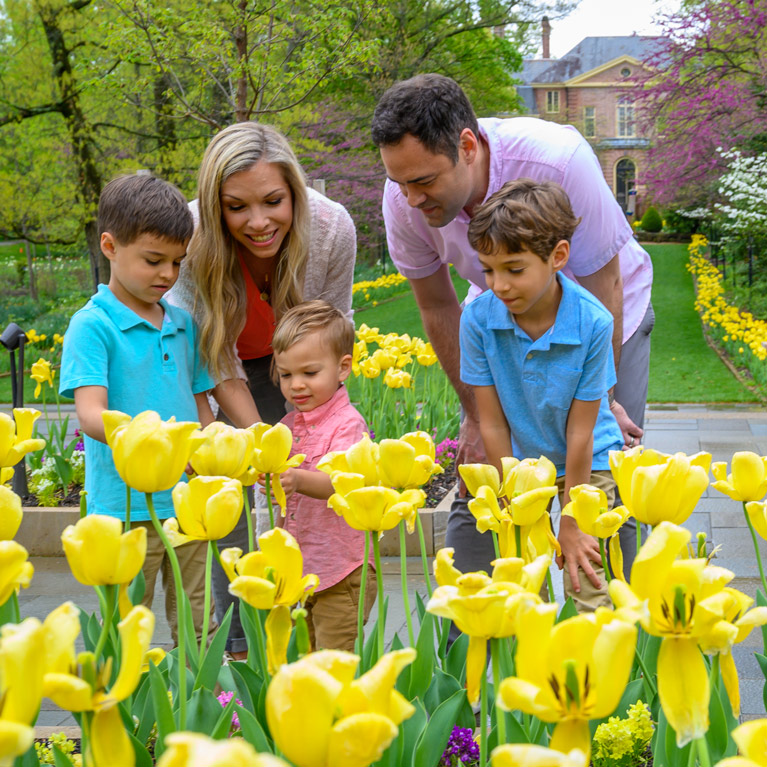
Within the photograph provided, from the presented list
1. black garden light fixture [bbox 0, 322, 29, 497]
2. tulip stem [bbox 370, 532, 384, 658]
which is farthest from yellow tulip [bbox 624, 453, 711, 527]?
black garden light fixture [bbox 0, 322, 29, 497]

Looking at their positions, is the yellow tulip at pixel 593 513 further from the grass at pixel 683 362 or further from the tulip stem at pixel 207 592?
the grass at pixel 683 362

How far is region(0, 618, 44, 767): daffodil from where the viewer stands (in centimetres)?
66

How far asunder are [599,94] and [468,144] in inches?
2501

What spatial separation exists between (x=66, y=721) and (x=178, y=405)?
1.12 meters

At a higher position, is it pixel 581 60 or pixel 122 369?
pixel 581 60

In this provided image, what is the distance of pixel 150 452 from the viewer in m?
1.08

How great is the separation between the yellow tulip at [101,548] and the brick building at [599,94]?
57736 millimetres

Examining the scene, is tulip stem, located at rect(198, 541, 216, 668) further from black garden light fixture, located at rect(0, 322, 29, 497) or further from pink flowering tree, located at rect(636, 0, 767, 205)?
pink flowering tree, located at rect(636, 0, 767, 205)

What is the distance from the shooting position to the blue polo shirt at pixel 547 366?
7.64 feet

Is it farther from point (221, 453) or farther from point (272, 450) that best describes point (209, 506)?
point (272, 450)

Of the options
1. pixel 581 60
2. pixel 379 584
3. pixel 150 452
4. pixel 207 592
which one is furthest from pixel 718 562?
pixel 581 60

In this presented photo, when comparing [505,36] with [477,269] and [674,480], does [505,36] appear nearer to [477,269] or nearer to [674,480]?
[477,269]

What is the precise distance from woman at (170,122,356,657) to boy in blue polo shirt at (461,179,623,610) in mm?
585

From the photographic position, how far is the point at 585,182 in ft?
8.45
